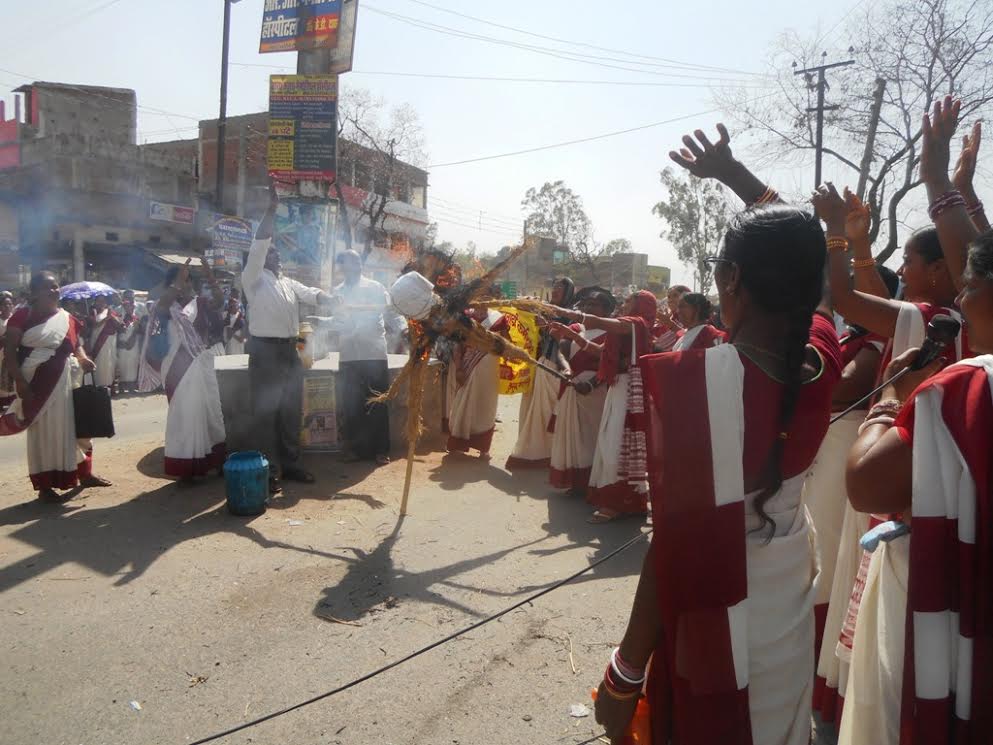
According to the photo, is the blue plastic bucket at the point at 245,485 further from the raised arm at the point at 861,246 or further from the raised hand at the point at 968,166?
the raised hand at the point at 968,166

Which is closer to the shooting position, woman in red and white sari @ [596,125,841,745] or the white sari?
woman in red and white sari @ [596,125,841,745]

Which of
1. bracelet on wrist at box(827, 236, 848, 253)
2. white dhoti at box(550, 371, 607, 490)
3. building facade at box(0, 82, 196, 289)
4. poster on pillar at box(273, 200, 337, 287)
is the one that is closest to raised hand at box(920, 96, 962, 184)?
bracelet on wrist at box(827, 236, 848, 253)

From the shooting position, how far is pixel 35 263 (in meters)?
24.0

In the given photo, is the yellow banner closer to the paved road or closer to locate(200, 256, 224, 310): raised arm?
locate(200, 256, 224, 310): raised arm

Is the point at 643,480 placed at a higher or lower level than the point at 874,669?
lower

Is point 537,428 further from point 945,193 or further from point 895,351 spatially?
point 945,193

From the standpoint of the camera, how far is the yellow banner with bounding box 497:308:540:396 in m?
6.79

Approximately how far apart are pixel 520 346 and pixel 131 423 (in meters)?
6.04

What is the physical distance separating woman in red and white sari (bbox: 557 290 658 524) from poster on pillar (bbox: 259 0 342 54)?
7571 mm

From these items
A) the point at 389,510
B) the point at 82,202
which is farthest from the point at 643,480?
the point at 82,202

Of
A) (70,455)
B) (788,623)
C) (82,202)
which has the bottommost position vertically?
(70,455)

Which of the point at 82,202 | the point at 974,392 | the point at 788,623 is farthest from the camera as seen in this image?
the point at 82,202

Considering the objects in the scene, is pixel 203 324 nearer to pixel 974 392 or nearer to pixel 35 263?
pixel 974 392

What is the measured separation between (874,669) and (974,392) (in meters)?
0.78
